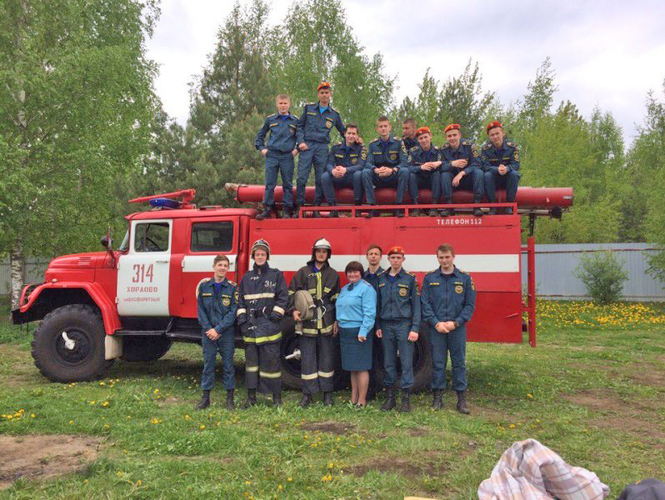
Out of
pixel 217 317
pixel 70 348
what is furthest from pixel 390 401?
pixel 70 348

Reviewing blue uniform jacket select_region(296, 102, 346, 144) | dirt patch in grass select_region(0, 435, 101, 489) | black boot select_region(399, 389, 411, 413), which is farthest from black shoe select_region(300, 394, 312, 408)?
blue uniform jacket select_region(296, 102, 346, 144)

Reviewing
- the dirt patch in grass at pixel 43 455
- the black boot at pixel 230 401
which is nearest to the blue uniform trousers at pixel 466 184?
the black boot at pixel 230 401

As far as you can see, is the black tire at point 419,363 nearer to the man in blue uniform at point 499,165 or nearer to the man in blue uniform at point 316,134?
the man in blue uniform at point 499,165

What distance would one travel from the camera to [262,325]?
614cm

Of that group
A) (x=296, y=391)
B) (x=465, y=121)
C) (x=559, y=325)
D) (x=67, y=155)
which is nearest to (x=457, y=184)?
(x=296, y=391)

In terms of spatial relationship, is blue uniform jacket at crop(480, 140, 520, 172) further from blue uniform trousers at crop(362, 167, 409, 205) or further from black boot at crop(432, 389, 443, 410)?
black boot at crop(432, 389, 443, 410)

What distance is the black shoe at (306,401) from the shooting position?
6078 mm

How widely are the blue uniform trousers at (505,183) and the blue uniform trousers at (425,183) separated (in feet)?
2.03

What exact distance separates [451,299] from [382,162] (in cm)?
217

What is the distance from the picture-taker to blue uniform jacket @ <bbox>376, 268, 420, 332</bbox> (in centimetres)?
596

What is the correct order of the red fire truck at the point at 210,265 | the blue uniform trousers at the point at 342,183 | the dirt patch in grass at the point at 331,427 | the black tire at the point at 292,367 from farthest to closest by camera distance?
1. the blue uniform trousers at the point at 342,183
2. the black tire at the point at 292,367
3. the red fire truck at the point at 210,265
4. the dirt patch in grass at the point at 331,427

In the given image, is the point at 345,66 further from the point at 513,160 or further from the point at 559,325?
the point at 513,160

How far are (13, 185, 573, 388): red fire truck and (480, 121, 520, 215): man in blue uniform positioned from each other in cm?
21

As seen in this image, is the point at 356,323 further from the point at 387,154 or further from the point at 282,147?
the point at 282,147
